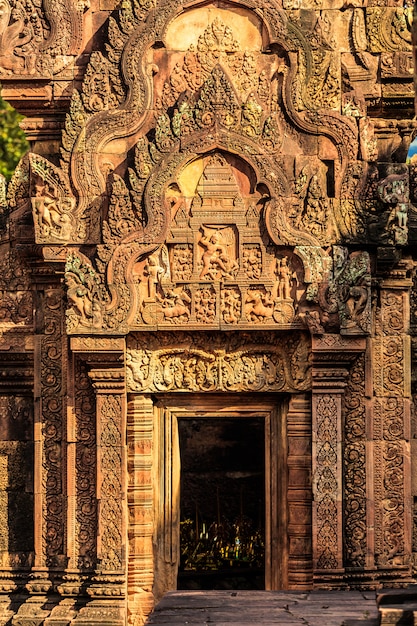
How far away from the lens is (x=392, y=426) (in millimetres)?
13609

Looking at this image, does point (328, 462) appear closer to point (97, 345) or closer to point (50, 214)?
point (97, 345)

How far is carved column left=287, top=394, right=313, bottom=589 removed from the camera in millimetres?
13422

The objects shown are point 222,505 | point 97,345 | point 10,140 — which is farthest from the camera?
point 10,140

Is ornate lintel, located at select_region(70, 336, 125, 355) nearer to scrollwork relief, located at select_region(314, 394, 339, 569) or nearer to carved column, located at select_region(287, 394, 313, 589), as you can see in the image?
carved column, located at select_region(287, 394, 313, 589)

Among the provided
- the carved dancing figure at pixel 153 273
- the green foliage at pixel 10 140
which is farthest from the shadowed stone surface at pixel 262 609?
the green foliage at pixel 10 140

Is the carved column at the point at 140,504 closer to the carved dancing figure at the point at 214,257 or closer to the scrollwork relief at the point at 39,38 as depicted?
the carved dancing figure at the point at 214,257

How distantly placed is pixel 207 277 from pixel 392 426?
7.30ft

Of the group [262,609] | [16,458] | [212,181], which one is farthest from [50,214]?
[262,609]

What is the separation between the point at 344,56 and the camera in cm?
1355

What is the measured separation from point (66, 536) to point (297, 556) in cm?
213

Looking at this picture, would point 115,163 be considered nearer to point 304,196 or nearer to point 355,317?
point 304,196

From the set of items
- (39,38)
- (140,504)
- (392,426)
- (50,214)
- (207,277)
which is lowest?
(140,504)

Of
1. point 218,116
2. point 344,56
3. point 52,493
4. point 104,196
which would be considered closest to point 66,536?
point 52,493

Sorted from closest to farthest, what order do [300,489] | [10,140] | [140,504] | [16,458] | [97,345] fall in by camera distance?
[97,345], [300,489], [140,504], [16,458], [10,140]
